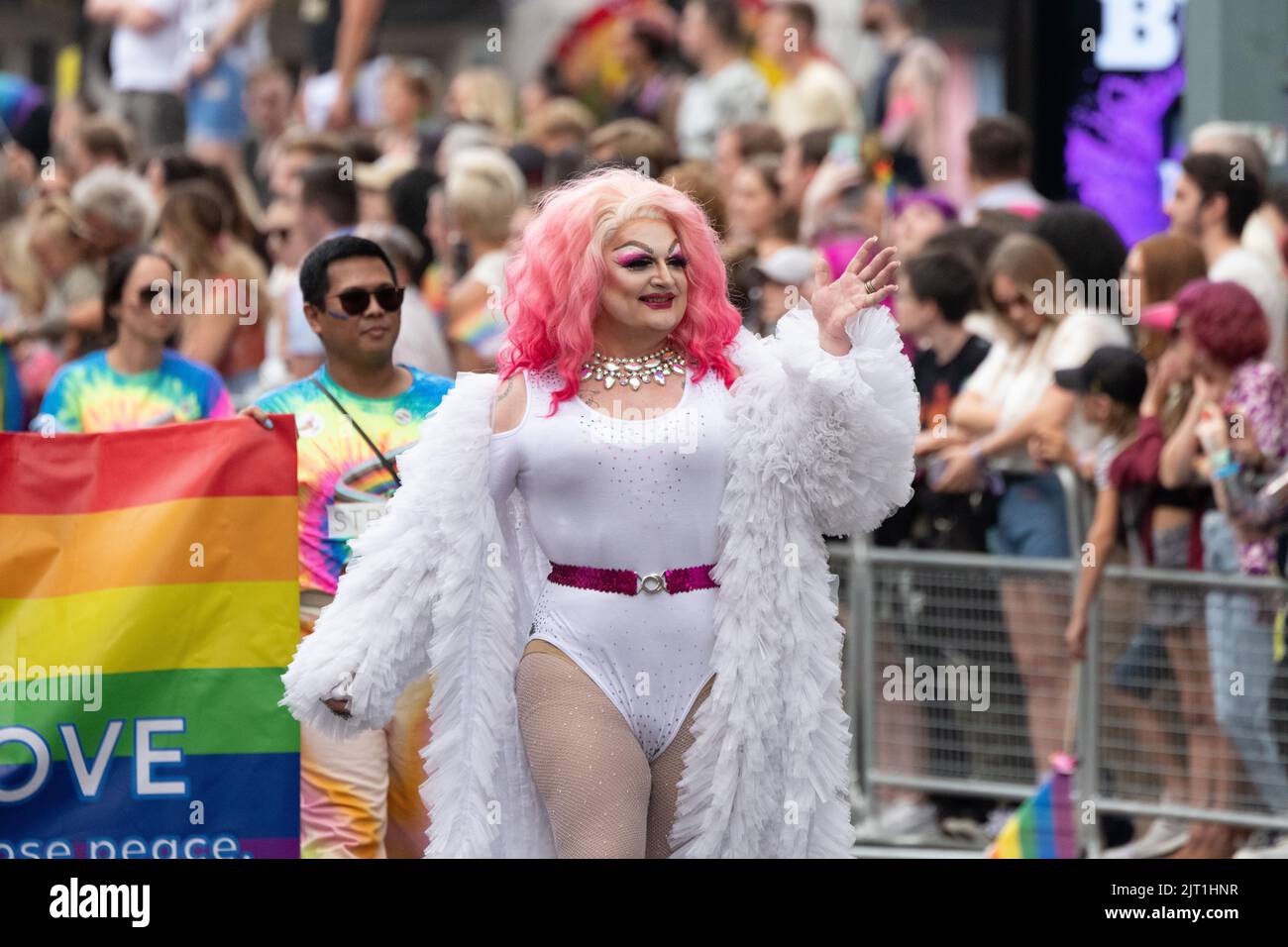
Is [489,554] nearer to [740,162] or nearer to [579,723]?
[579,723]

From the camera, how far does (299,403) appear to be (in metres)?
7.06

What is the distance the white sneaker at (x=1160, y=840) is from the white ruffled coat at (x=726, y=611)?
10.0 ft

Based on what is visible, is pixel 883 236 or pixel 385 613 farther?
pixel 883 236

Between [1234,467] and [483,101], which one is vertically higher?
[483,101]

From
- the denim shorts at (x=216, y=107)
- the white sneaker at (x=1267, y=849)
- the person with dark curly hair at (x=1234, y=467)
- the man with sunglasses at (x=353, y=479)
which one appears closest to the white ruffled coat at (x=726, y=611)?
the man with sunglasses at (x=353, y=479)

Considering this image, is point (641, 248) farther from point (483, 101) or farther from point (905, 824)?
point (483, 101)

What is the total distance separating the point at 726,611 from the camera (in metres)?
5.77

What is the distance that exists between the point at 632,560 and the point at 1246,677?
3.32 metres

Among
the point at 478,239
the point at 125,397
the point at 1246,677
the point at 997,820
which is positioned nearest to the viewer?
the point at 125,397

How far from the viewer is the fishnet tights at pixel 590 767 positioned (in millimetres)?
5629

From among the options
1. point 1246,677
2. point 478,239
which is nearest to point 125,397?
point 478,239

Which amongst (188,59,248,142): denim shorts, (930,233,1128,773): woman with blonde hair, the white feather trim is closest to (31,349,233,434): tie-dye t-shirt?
the white feather trim
